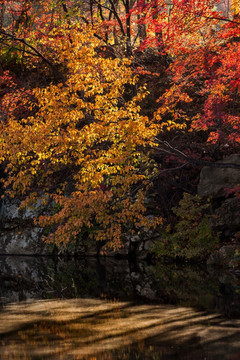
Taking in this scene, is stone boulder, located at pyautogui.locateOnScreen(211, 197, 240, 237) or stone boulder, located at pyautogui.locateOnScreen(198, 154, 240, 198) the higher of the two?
stone boulder, located at pyautogui.locateOnScreen(198, 154, 240, 198)

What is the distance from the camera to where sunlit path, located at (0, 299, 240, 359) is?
20.7ft

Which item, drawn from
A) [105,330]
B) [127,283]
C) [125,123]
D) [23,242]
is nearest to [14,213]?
[23,242]

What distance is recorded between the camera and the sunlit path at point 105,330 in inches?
248

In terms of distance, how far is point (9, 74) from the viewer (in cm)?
2261

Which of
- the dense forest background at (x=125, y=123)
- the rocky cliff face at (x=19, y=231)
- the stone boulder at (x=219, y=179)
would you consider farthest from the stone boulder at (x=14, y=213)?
the stone boulder at (x=219, y=179)

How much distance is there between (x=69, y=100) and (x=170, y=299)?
685 cm

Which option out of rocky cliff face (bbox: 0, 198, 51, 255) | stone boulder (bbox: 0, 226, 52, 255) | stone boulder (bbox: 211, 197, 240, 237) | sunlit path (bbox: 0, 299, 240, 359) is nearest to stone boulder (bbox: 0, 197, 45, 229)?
rocky cliff face (bbox: 0, 198, 51, 255)

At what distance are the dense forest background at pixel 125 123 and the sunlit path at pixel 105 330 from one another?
13.6ft

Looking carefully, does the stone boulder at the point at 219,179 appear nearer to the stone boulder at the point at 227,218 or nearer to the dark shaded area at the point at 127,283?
the stone boulder at the point at 227,218

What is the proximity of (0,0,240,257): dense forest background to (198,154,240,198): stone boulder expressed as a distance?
47 cm

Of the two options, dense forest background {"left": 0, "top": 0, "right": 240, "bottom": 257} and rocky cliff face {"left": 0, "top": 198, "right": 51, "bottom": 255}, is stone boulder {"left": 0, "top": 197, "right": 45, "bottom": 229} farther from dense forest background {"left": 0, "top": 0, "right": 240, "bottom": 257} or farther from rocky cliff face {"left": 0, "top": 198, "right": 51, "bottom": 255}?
dense forest background {"left": 0, "top": 0, "right": 240, "bottom": 257}

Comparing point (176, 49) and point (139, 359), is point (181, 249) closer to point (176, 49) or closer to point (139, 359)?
point (176, 49)

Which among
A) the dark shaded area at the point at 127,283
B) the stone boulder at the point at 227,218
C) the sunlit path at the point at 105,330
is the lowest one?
the sunlit path at the point at 105,330

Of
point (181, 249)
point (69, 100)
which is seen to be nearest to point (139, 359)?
point (69, 100)
